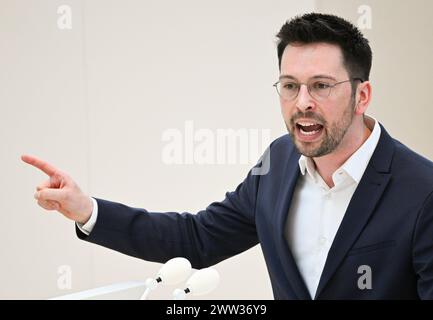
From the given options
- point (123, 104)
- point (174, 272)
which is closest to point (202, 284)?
point (174, 272)

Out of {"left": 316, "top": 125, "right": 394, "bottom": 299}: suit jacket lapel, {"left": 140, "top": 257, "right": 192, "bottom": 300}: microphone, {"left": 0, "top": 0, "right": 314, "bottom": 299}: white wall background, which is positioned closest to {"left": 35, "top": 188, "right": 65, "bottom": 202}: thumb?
{"left": 140, "top": 257, "right": 192, "bottom": 300}: microphone

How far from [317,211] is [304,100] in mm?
287

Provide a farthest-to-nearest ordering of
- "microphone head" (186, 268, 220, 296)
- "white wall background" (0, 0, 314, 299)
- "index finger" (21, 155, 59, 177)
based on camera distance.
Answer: "white wall background" (0, 0, 314, 299)
"index finger" (21, 155, 59, 177)
"microphone head" (186, 268, 220, 296)

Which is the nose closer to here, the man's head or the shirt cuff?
the man's head

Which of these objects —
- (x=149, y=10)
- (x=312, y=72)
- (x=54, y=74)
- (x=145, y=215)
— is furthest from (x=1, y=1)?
(x=312, y=72)

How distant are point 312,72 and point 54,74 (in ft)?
7.28

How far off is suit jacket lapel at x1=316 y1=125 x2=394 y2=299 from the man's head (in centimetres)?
12

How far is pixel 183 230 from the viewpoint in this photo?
71.8 inches

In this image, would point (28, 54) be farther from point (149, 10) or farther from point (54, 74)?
point (149, 10)

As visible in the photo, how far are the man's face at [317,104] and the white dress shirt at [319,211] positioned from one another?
0.07 metres

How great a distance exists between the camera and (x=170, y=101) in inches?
135

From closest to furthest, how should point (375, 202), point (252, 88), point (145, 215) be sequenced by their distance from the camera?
point (375, 202) < point (145, 215) < point (252, 88)

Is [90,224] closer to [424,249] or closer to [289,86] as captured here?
[289,86]

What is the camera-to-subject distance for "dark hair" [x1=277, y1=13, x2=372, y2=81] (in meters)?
1.61
